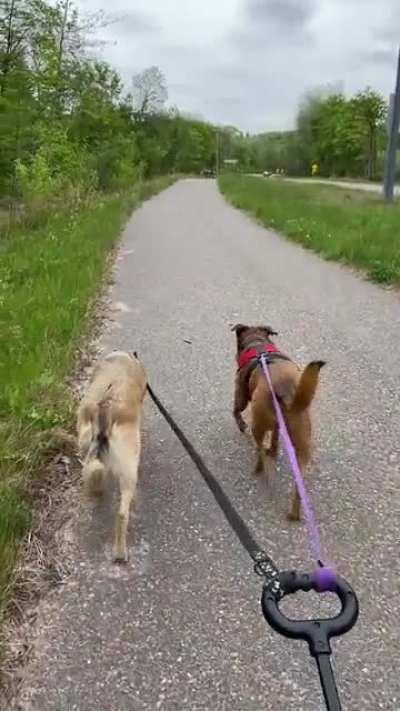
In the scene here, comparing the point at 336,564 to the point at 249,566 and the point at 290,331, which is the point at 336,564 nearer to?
the point at 249,566

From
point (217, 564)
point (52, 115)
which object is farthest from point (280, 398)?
point (52, 115)

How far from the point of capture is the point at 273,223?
1852 centimetres

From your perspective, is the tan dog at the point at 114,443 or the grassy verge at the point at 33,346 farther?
the grassy verge at the point at 33,346

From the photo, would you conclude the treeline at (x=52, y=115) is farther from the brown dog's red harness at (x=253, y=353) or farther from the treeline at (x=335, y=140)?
the treeline at (x=335, y=140)

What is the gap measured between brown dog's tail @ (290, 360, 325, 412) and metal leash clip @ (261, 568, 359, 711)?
3.91 feet

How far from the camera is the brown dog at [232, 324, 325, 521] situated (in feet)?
9.91

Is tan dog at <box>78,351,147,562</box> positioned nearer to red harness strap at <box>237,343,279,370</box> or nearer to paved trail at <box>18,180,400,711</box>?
paved trail at <box>18,180,400,711</box>

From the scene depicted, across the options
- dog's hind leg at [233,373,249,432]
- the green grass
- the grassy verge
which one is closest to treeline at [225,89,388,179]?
the green grass

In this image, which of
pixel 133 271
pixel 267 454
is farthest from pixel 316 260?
pixel 267 454

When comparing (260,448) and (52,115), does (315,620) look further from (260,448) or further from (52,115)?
(52,115)

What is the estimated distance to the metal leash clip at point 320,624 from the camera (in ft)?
4.92

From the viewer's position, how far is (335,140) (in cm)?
7056

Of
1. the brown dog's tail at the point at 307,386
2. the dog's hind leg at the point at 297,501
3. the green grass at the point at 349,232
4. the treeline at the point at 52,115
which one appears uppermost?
the treeline at the point at 52,115

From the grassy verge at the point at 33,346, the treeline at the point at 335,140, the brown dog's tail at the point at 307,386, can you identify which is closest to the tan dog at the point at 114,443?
the grassy verge at the point at 33,346
